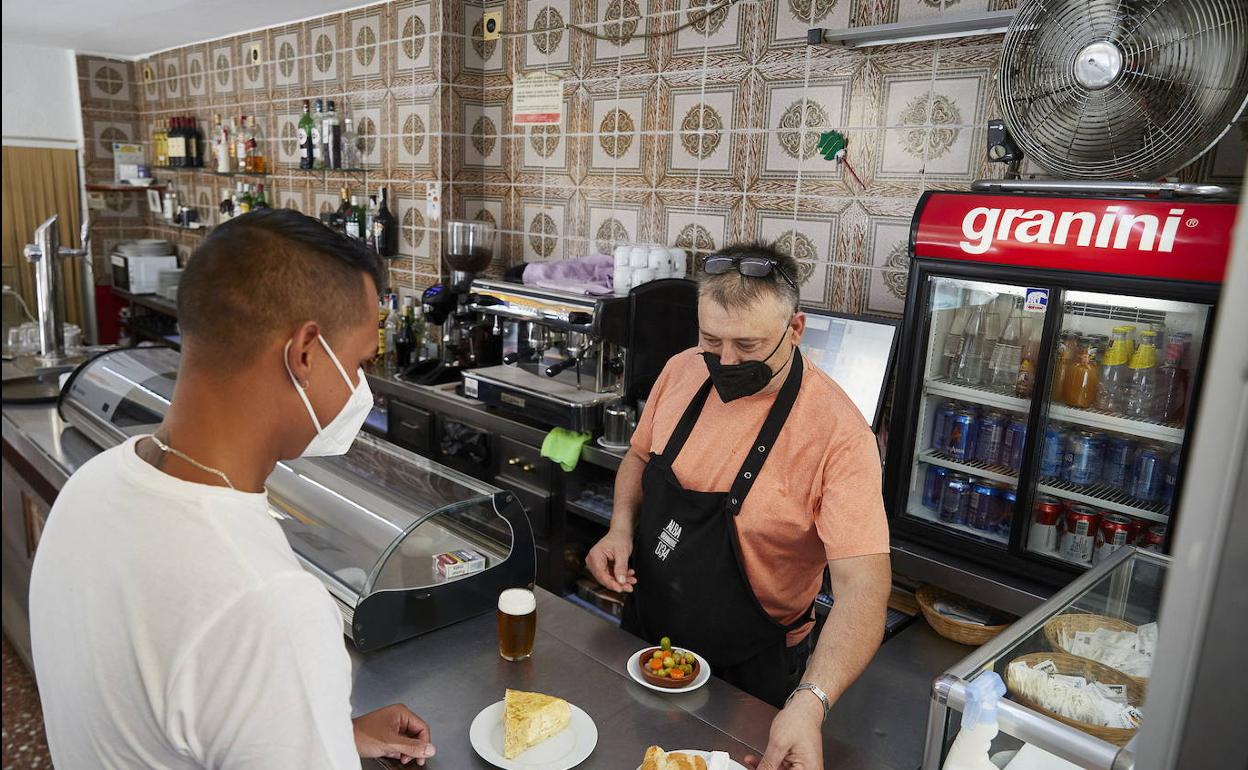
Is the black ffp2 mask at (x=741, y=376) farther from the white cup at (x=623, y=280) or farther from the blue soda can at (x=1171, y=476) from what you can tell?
the white cup at (x=623, y=280)

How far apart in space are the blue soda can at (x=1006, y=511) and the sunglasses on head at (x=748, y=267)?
1.20 metres

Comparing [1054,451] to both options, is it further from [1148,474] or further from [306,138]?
[306,138]

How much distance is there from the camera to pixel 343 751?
100cm

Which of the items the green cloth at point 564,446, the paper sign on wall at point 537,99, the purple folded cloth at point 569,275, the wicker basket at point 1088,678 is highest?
the paper sign on wall at point 537,99

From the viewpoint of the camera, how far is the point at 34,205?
780 cm

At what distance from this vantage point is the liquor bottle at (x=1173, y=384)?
2.33m

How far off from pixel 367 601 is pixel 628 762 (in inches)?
25.0

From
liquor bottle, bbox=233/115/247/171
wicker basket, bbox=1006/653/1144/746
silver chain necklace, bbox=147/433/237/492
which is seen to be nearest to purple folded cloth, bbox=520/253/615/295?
wicker basket, bbox=1006/653/1144/746

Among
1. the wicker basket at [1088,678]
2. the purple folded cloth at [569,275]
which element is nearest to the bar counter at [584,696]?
the wicker basket at [1088,678]

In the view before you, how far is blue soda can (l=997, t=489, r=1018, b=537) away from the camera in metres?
2.68

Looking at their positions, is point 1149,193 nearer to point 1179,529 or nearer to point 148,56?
point 1179,529

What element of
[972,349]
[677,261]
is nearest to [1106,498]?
[972,349]

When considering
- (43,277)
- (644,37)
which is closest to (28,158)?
(43,277)

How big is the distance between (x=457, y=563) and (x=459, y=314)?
8.56 ft
